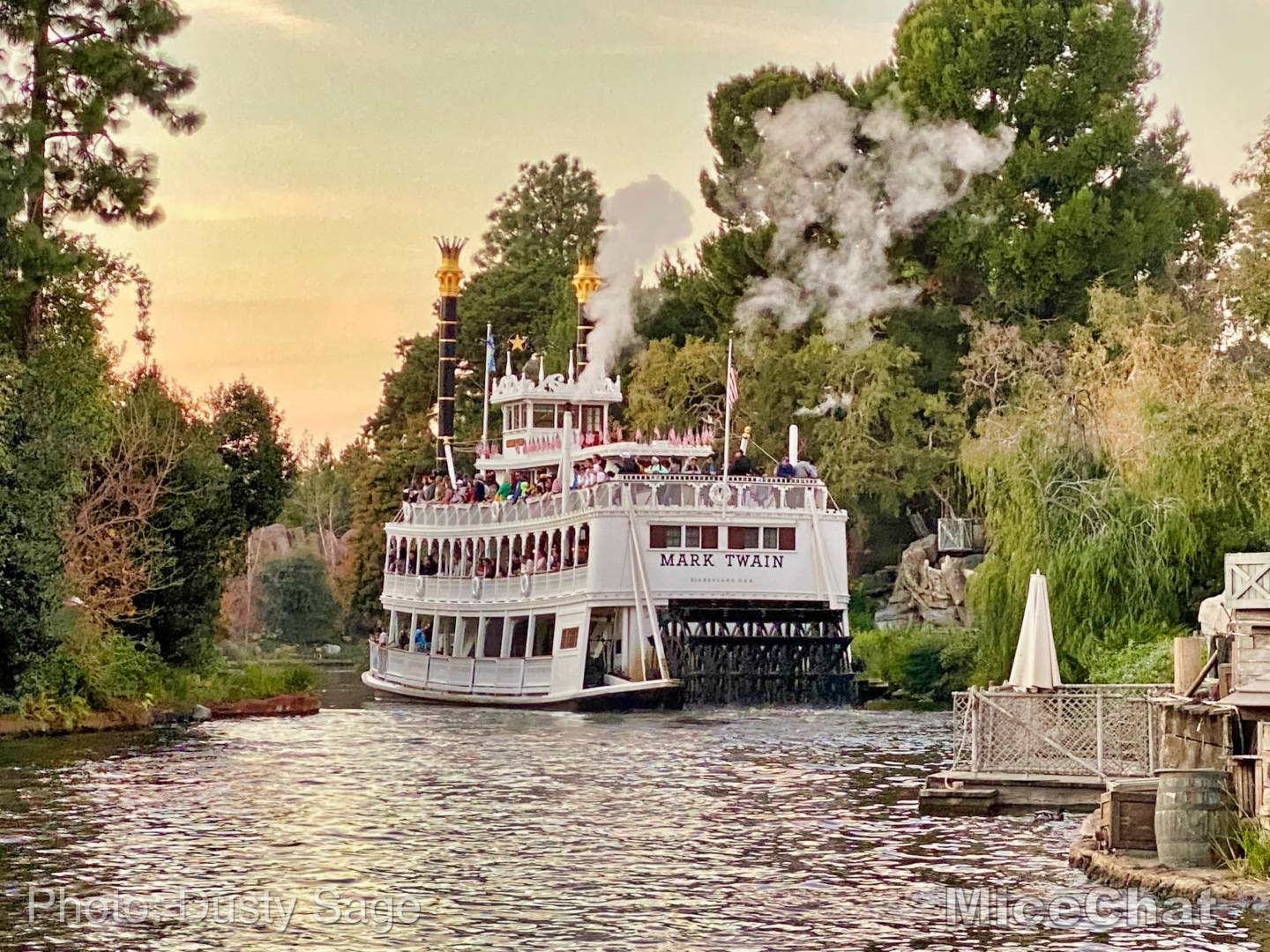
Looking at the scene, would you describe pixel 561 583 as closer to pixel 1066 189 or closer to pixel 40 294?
pixel 40 294

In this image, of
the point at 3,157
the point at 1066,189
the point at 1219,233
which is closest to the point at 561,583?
the point at 3,157

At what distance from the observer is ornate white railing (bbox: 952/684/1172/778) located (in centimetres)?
2616

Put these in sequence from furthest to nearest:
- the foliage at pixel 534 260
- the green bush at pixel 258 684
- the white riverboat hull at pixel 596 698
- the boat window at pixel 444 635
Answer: the foliage at pixel 534 260, the boat window at pixel 444 635, the green bush at pixel 258 684, the white riverboat hull at pixel 596 698

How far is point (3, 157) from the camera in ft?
121

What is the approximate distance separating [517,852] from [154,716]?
67.6ft

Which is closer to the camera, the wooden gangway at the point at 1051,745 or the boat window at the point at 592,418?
the wooden gangway at the point at 1051,745

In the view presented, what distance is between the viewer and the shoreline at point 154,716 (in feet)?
128

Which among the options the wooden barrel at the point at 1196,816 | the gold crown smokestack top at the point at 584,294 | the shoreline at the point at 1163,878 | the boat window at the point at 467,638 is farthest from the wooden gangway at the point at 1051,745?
the gold crown smokestack top at the point at 584,294

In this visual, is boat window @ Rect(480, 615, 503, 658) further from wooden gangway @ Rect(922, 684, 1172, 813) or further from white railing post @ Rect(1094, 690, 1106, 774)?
white railing post @ Rect(1094, 690, 1106, 774)

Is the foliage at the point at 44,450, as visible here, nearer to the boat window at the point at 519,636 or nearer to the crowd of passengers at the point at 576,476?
the crowd of passengers at the point at 576,476

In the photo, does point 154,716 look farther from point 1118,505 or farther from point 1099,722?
point 1099,722

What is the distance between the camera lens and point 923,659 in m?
53.2

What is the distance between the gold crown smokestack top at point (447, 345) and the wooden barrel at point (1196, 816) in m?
47.7

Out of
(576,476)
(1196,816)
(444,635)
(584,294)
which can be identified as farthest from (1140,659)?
(584,294)
